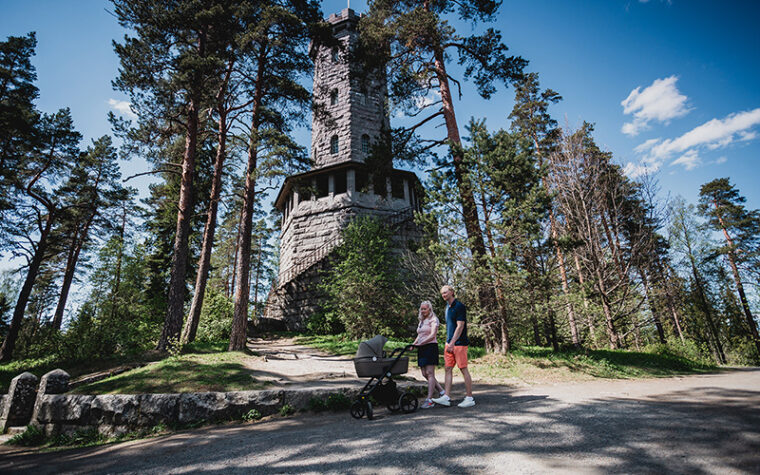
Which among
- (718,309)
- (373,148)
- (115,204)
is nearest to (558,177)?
(373,148)

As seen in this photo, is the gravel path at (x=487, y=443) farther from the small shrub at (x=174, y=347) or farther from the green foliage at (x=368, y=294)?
the green foliage at (x=368, y=294)

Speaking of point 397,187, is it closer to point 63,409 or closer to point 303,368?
point 303,368

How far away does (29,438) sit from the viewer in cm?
571

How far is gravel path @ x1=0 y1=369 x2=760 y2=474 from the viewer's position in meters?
2.42

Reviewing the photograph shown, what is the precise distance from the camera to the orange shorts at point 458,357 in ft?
15.7

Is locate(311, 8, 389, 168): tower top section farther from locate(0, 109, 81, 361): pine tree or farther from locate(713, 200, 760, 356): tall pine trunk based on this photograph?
locate(713, 200, 760, 356): tall pine trunk

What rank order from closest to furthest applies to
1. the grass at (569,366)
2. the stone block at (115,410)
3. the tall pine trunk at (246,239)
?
the stone block at (115,410), the grass at (569,366), the tall pine trunk at (246,239)

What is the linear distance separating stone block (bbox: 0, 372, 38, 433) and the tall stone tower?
1064 cm

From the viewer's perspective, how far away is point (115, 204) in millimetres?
19172

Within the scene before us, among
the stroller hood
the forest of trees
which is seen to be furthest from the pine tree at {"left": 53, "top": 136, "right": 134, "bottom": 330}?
the stroller hood

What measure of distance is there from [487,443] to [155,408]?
18.5 ft

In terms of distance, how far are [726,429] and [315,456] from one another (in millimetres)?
3674

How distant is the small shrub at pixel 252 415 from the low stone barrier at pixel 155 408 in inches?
1.7

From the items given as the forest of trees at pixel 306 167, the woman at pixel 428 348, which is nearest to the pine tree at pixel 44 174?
the forest of trees at pixel 306 167
